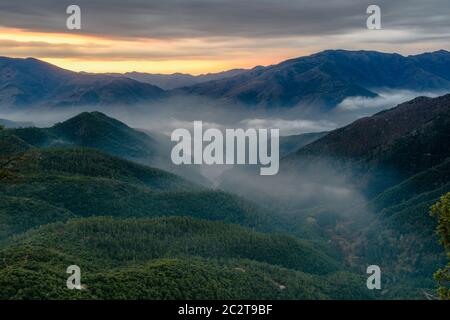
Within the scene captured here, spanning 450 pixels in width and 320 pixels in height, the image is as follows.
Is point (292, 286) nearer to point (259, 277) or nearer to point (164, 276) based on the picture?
point (259, 277)

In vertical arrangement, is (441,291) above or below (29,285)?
above

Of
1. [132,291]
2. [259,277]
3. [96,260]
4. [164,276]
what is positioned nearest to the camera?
[132,291]

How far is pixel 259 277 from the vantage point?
19250cm

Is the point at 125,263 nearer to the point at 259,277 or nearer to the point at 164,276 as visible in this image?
the point at 164,276

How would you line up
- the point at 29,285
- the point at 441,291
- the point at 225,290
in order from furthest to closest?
the point at 225,290
the point at 29,285
the point at 441,291

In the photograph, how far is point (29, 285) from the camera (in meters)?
117

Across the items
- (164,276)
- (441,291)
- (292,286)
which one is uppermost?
(441,291)
